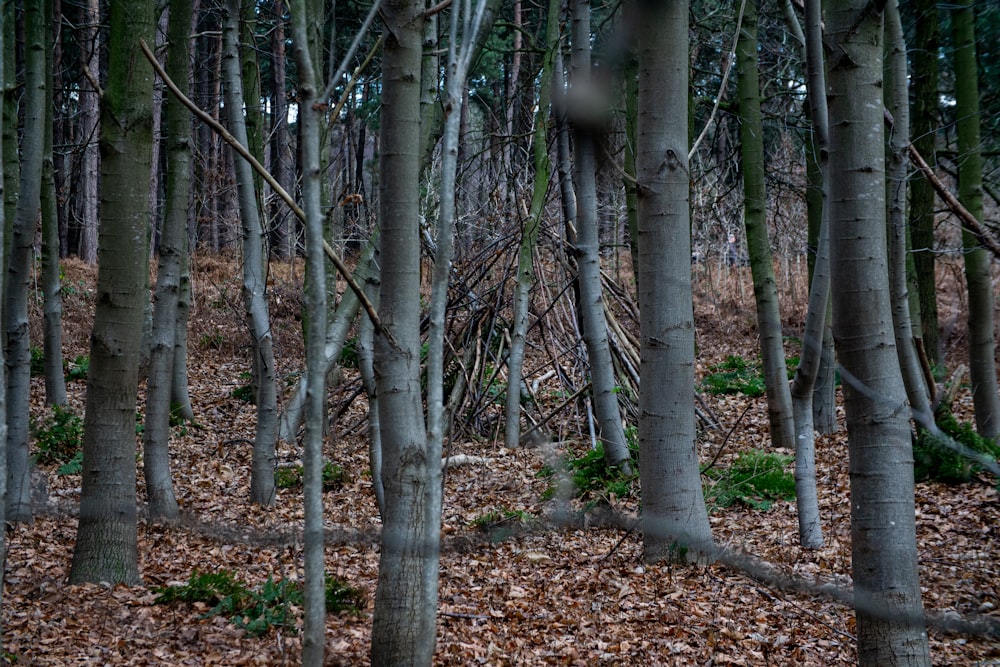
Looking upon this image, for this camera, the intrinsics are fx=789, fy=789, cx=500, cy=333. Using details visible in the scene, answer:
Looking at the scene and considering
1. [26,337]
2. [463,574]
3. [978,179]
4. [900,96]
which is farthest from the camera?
[978,179]

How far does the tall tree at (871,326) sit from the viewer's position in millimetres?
3029

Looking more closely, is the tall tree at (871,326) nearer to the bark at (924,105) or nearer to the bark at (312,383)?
the bark at (312,383)

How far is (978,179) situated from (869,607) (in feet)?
26.2

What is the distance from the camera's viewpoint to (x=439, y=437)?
112 inches

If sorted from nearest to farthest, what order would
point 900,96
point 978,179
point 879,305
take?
point 879,305, point 900,96, point 978,179

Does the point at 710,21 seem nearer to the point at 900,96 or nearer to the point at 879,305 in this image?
the point at 900,96

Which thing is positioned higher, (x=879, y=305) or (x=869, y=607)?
(x=879, y=305)

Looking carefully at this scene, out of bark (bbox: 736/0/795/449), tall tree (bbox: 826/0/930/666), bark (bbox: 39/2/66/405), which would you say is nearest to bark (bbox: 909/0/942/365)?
bark (bbox: 736/0/795/449)

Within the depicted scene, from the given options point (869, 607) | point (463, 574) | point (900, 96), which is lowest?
point (463, 574)

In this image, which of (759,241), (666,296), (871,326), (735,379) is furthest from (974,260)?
(871,326)

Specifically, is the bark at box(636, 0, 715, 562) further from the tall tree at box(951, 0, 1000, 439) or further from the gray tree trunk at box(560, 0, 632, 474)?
the tall tree at box(951, 0, 1000, 439)

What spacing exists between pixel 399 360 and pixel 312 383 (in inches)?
21.7

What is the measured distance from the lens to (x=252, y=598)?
15.1 feet

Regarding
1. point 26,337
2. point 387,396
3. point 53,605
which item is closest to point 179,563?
point 53,605
